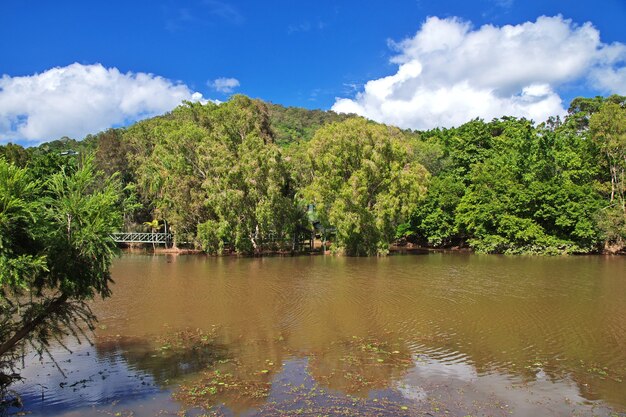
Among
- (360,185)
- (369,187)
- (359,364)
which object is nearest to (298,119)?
(369,187)

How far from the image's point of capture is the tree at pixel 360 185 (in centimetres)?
3578

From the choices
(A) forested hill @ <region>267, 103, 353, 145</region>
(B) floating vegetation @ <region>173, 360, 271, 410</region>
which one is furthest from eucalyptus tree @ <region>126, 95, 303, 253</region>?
(A) forested hill @ <region>267, 103, 353, 145</region>

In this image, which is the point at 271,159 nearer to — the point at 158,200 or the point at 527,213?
the point at 158,200

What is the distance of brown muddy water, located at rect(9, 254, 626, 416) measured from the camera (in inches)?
373

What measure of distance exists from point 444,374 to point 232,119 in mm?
34651

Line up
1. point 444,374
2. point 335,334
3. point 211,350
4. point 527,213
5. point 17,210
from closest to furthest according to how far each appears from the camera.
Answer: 1. point 17,210
2. point 444,374
3. point 211,350
4. point 335,334
5. point 527,213

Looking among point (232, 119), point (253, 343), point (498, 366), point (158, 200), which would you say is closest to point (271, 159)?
point (232, 119)

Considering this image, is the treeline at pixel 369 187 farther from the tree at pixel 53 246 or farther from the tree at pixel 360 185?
the tree at pixel 53 246

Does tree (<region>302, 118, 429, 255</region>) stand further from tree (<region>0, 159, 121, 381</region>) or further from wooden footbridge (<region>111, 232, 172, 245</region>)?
tree (<region>0, 159, 121, 381</region>)

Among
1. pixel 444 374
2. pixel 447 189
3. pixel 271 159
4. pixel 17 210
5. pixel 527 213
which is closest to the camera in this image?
pixel 17 210

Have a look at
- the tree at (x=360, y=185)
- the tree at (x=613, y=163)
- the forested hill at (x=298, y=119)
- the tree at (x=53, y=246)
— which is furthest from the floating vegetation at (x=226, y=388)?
the forested hill at (x=298, y=119)

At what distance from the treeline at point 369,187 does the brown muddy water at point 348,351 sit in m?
13.1

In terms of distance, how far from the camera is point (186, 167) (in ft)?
136

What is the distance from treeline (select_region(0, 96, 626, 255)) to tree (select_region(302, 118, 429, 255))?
0.09 meters
